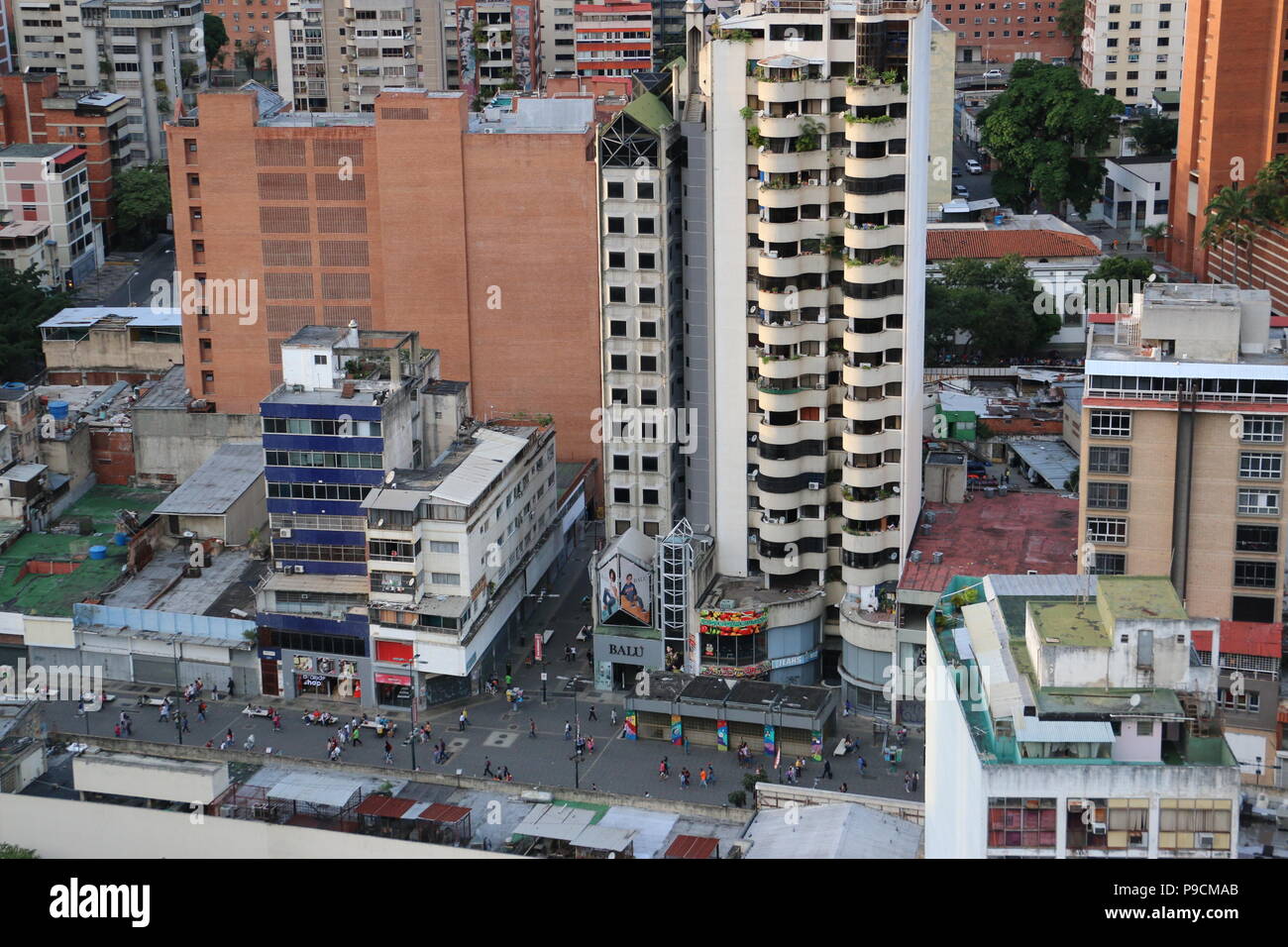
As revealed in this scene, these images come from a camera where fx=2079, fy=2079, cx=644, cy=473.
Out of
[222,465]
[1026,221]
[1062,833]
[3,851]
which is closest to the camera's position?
[1062,833]

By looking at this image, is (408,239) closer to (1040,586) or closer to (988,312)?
(988,312)

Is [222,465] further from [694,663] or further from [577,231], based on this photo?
[694,663]

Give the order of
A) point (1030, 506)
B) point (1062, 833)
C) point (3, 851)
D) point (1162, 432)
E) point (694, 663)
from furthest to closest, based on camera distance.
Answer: point (1030, 506)
point (694, 663)
point (1162, 432)
point (3, 851)
point (1062, 833)

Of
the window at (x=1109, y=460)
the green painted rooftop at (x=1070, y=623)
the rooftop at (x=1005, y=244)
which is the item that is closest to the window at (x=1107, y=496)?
the window at (x=1109, y=460)

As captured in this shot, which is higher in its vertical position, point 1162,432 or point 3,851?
point 1162,432

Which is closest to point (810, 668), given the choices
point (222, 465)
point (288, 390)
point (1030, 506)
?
point (1030, 506)

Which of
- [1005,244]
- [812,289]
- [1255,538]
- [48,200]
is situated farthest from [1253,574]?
[48,200]

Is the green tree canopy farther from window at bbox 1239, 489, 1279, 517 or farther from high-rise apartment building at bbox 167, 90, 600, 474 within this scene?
window at bbox 1239, 489, 1279, 517
